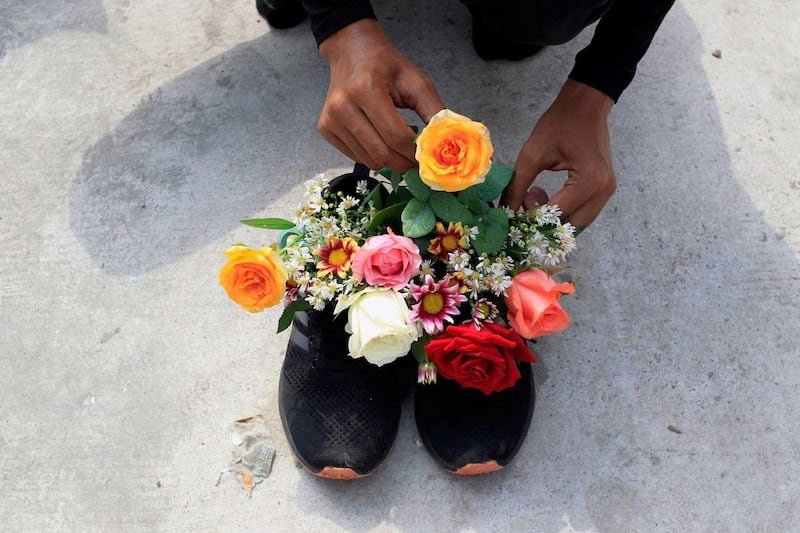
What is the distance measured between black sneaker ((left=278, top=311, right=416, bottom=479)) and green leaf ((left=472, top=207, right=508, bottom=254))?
1.17ft

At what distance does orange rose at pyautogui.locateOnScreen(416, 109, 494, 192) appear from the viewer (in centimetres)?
100

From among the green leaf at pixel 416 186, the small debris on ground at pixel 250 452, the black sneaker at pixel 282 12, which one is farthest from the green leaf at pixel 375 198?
the black sneaker at pixel 282 12

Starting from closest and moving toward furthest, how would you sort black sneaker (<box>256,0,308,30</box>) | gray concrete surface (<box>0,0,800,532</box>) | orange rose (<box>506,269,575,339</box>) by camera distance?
orange rose (<box>506,269,575,339</box>)
gray concrete surface (<box>0,0,800,532</box>)
black sneaker (<box>256,0,308,30</box>)

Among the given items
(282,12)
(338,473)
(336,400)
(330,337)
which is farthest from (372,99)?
(282,12)

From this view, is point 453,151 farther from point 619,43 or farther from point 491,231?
point 619,43

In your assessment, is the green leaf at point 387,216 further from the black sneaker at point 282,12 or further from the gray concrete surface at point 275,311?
the black sneaker at point 282,12

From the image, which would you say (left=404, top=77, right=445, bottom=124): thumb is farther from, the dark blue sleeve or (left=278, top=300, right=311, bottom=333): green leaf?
(left=278, top=300, right=311, bottom=333): green leaf

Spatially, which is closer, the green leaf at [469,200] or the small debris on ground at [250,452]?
the green leaf at [469,200]

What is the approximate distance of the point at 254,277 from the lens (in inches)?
42.9

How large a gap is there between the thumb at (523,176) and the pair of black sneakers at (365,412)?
28 centimetres

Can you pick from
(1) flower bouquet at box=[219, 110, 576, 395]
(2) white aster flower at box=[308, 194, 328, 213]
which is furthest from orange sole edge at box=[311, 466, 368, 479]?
(2) white aster flower at box=[308, 194, 328, 213]

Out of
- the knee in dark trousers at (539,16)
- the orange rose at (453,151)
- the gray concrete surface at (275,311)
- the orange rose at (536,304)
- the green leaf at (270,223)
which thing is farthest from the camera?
the gray concrete surface at (275,311)

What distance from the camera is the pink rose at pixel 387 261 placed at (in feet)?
3.58

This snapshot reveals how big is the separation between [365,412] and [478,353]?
0.42 meters
